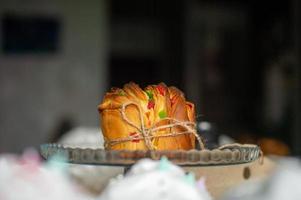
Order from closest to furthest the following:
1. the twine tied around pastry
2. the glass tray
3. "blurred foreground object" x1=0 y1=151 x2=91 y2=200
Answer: "blurred foreground object" x1=0 y1=151 x2=91 y2=200 < the glass tray < the twine tied around pastry

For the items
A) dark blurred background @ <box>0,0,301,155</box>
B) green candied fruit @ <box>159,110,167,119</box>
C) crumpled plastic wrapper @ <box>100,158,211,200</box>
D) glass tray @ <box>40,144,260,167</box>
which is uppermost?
crumpled plastic wrapper @ <box>100,158,211,200</box>

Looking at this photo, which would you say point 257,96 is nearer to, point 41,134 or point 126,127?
point 41,134

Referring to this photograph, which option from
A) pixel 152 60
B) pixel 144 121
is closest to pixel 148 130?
pixel 144 121

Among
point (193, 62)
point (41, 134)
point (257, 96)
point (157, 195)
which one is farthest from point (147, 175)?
point (257, 96)

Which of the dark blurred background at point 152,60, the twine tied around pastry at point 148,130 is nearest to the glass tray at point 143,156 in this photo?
the twine tied around pastry at point 148,130

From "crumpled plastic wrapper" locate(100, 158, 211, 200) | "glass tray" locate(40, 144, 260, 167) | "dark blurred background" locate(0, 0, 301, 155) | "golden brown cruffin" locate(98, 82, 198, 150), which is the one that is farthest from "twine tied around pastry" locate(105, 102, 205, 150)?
"dark blurred background" locate(0, 0, 301, 155)

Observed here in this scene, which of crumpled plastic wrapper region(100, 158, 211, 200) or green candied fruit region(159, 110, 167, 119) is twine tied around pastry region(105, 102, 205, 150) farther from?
crumpled plastic wrapper region(100, 158, 211, 200)
